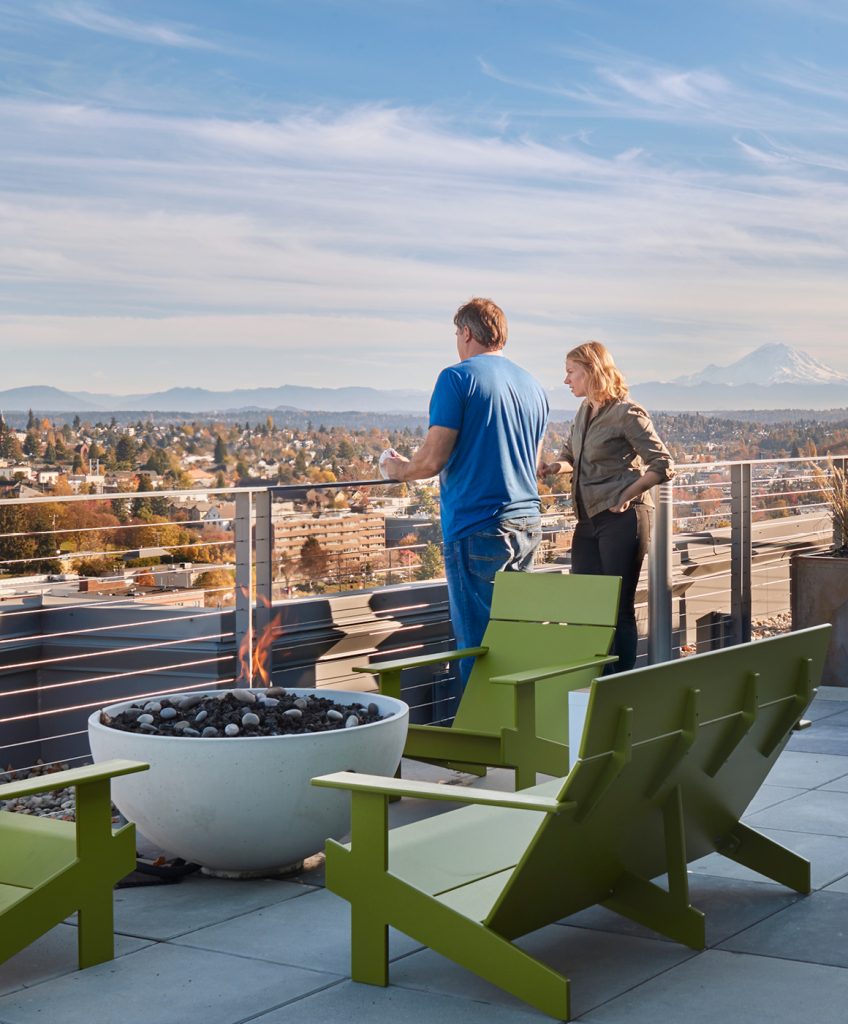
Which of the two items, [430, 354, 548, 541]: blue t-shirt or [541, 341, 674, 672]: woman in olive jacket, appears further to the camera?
[541, 341, 674, 672]: woman in olive jacket

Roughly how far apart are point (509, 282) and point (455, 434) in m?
30.0

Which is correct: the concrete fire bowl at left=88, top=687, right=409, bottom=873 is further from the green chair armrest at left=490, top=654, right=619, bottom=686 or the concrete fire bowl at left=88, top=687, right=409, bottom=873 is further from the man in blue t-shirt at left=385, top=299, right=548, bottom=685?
the man in blue t-shirt at left=385, top=299, right=548, bottom=685

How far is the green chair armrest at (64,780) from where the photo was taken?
112 inches

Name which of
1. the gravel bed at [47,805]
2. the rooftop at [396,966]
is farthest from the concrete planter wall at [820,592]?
the gravel bed at [47,805]

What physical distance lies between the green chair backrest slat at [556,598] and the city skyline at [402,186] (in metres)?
18.9

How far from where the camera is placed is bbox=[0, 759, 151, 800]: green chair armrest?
2852 mm

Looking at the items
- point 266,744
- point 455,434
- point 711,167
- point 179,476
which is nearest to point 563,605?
point 455,434

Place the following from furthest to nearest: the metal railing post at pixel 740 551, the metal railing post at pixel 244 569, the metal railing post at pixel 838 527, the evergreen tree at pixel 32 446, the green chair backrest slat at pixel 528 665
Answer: the evergreen tree at pixel 32 446, the metal railing post at pixel 838 527, the metal railing post at pixel 740 551, the metal railing post at pixel 244 569, the green chair backrest slat at pixel 528 665

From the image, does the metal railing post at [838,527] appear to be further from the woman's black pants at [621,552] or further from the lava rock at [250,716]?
the lava rock at [250,716]

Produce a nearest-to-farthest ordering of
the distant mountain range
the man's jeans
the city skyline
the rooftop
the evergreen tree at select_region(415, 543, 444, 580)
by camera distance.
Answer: the rooftop < the man's jeans < the evergreen tree at select_region(415, 543, 444, 580) < the distant mountain range < the city skyline

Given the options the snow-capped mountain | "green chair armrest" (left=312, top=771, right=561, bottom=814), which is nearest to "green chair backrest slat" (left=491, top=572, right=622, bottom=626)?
"green chair armrest" (left=312, top=771, right=561, bottom=814)

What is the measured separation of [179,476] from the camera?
87.8 feet

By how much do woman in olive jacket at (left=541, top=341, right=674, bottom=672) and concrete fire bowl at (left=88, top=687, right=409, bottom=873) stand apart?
2.01 metres

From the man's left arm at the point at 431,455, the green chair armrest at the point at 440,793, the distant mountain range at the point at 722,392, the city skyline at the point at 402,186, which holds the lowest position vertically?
the green chair armrest at the point at 440,793
